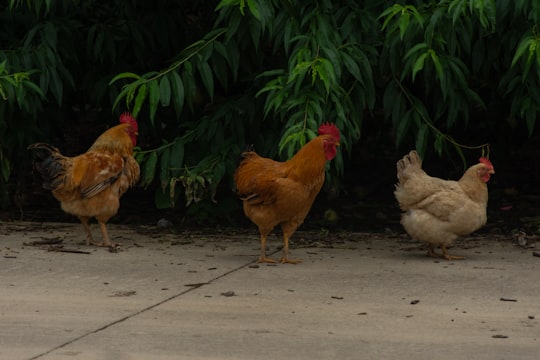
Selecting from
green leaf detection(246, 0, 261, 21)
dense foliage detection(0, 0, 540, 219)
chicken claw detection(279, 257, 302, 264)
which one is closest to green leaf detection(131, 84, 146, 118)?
dense foliage detection(0, 0, 540, 219)

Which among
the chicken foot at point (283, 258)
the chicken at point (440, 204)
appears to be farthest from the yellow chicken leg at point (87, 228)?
the chicken at point (440, 204)

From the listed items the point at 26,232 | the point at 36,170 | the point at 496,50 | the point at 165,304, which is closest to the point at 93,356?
the point at 165,304

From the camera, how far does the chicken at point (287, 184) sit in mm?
7559

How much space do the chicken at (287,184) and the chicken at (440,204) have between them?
74 cm

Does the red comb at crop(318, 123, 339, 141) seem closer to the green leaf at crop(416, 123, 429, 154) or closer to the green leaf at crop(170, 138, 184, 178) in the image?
the green leaf at crop(416, 123, 429, 154)

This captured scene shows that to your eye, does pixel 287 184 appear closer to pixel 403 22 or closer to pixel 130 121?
pixel 403 22

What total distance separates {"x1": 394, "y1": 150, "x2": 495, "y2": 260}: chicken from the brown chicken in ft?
7.37

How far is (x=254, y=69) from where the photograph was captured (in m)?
9.11

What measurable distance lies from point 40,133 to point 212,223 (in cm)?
175

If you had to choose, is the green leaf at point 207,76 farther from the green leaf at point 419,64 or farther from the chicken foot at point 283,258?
the green leaf at point 419,64

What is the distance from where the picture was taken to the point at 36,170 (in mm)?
8305

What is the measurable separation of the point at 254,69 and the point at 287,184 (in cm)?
187

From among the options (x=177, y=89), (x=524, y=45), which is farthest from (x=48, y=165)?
(x=524, y=45)

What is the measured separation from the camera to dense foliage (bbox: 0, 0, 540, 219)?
7793 mm
